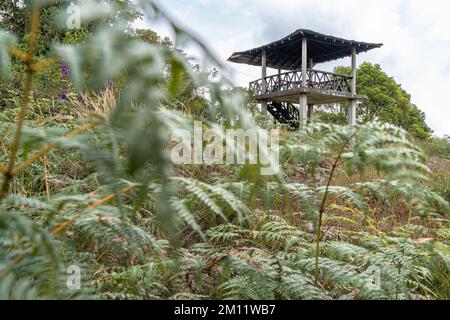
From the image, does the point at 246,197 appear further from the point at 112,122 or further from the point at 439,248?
the point at 439,248

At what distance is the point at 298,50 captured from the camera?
1692cm

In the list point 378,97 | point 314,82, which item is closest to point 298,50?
point 314,82

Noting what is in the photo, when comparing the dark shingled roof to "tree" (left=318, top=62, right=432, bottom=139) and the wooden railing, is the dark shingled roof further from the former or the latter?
"tree" (left=318, top=62, right=432, bottom=139)

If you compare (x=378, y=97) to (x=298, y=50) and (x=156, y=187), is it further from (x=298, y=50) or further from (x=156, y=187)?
(x=156, y=187)

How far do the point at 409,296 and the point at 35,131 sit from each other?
4.09ft

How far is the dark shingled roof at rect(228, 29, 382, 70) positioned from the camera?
1456 cm

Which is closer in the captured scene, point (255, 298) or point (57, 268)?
point (57, 268)

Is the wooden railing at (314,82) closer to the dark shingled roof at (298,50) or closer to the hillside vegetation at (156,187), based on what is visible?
the dark shingled roof at (298,50)

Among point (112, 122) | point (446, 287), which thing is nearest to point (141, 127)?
point (112, 122)

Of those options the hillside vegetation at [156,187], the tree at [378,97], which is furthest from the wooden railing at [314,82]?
the hillside vegetation at [156,187]

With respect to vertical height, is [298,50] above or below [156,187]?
above

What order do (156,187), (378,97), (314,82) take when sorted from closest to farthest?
(156,187) → (314,82) → (378,97)

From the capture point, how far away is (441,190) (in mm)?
4492

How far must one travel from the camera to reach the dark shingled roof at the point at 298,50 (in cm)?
1456
